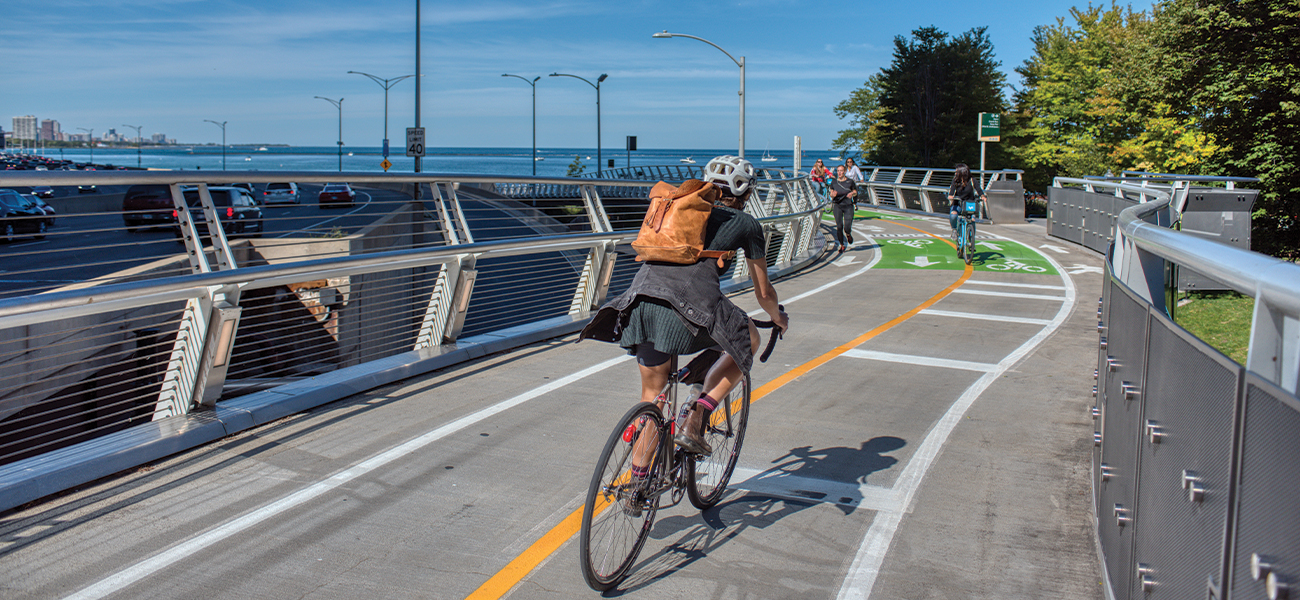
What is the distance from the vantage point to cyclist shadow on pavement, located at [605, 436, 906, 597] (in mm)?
4537

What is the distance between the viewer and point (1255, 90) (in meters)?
29.8

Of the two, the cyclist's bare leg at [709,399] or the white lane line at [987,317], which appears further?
the white lane line at [987,317]

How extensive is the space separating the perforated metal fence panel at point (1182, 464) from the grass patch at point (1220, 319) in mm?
9015

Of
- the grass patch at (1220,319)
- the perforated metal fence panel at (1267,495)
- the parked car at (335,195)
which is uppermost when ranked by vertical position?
the parked car at (335,195)

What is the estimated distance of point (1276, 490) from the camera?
6.17 feet

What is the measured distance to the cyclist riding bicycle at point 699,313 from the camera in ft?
14.3

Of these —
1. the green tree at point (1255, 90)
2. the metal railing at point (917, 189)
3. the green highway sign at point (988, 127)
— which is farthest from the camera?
the green highway sign at point (988, 127)

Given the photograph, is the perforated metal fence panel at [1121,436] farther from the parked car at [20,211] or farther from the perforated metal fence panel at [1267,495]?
Result: the parked car at [20,211]

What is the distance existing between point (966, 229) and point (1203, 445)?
1814 centimetres

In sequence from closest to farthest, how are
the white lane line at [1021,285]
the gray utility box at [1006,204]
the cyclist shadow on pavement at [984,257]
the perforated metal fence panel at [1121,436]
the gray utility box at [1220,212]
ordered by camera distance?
the perforated metal fence panel at [1121,436]
the gray utility box at [1220,212]
the white lane line at [1021,285]
the cyclist shadow on pavement at [984,257]
the gray utility box at [1006,204]

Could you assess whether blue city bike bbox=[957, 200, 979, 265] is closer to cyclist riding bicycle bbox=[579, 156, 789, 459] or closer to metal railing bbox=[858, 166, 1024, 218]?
metal railing bbox=[858, 166, 1024, 218]

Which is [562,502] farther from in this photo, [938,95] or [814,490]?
[938,95]

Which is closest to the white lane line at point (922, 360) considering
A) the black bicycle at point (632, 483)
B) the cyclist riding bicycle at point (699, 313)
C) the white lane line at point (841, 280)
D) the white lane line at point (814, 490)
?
the white lane line at point (841, 280)

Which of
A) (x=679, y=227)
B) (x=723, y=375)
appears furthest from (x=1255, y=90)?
(x=679, y=227)
